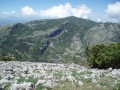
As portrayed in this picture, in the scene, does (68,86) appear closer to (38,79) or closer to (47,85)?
(47,85)

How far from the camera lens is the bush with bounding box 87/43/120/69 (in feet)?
151

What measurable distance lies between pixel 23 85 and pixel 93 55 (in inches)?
1135

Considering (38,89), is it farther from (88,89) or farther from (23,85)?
(88,89)

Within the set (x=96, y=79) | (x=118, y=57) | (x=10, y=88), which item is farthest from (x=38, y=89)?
→ (x=118, y=57)

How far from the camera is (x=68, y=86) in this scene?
961 inches

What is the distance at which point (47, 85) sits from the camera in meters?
24.1

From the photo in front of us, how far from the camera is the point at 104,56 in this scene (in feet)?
152

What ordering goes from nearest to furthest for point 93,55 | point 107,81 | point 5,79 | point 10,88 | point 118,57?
1. point 10,88
2. point 5,79
3. point 107,81
4. point 118,57
5. point 93,55

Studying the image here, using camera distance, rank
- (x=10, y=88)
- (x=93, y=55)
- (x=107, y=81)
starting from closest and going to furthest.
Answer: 1. (x=10, y=88)
2. (x=107, y=81)
3. (x=93, y=55)

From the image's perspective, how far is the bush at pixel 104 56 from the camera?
46.1m

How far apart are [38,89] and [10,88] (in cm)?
280

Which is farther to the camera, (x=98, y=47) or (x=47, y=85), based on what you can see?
(x=98, y=47)

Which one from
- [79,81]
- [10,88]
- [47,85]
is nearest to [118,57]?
[79,81]

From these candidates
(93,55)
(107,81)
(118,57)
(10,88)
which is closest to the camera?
(10,88)
